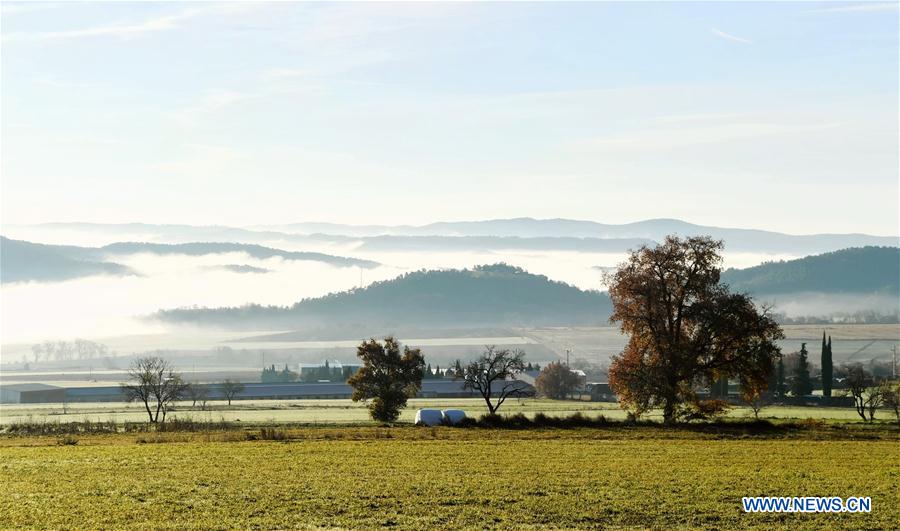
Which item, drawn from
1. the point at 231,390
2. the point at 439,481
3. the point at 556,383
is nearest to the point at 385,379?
A: the point at 439,481

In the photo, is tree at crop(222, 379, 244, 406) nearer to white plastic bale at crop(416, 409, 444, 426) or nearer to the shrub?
white plastic bale at crop(416, 409, 444, 426)

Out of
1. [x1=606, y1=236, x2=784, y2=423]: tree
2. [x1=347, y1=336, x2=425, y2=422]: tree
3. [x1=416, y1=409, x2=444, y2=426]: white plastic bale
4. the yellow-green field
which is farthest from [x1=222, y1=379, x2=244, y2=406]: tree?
the yellow-green field

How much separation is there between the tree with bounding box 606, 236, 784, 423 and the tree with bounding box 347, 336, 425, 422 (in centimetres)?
1529

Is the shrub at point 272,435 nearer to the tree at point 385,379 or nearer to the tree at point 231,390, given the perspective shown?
the tree at point 385,379

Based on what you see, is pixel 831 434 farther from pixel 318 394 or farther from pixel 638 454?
pixel 318 394

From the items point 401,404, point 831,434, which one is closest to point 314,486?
point 831,434

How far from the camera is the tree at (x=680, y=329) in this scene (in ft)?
212

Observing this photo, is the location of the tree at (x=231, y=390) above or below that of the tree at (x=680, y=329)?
below

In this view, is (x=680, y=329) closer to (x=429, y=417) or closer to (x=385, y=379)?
(x=429, y=417)

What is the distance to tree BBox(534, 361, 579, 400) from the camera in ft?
445

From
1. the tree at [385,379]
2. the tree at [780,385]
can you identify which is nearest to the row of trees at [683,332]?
the tree at [385,379]

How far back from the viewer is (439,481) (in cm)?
3650

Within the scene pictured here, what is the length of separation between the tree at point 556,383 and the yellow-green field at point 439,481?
8148 centimetres

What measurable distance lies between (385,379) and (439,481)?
39.4 metres
